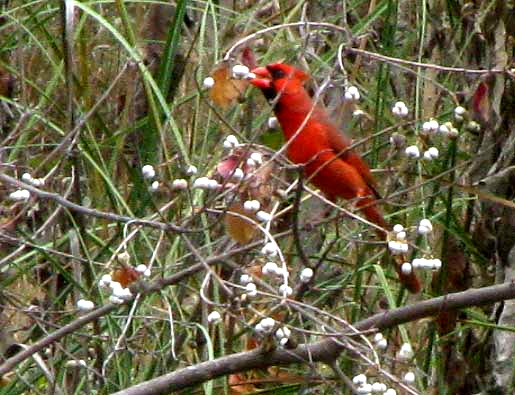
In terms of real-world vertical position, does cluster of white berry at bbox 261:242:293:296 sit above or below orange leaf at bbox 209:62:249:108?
below

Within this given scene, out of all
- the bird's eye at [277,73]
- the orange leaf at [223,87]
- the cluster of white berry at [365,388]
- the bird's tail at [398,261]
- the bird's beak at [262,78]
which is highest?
the orange leaf at [223,87]

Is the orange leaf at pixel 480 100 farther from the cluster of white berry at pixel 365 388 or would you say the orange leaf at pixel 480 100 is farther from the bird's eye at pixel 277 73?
the cluster of white berry at pixel 365 388

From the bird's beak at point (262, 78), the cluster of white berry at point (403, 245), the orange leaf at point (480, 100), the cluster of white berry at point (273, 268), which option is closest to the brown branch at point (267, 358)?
the cluster of white berry at point (403, 245)

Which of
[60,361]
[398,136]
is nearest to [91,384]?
[60,361]

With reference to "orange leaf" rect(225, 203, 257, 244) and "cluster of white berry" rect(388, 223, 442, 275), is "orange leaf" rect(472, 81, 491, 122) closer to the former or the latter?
"cluster of white berry" rect(388, 223, 442, 275)

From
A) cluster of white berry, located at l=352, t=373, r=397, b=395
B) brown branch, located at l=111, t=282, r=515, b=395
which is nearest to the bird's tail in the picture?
brown branch, located at l=111, t=282, r=515, b=395

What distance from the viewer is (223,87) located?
255 centimetres

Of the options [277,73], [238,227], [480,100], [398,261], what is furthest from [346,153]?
[238,227]

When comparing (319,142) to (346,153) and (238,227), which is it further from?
(238,227)

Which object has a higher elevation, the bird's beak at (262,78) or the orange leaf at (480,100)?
the orange leaf at (480,100)

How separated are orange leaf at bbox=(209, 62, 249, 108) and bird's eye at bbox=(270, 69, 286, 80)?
0.69m

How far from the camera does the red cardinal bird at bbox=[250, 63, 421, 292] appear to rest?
129 inches

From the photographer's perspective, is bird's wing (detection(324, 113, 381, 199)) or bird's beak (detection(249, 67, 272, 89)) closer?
bird's beak (detection(249, 67, 272, 89))

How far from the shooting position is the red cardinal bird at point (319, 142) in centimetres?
327
